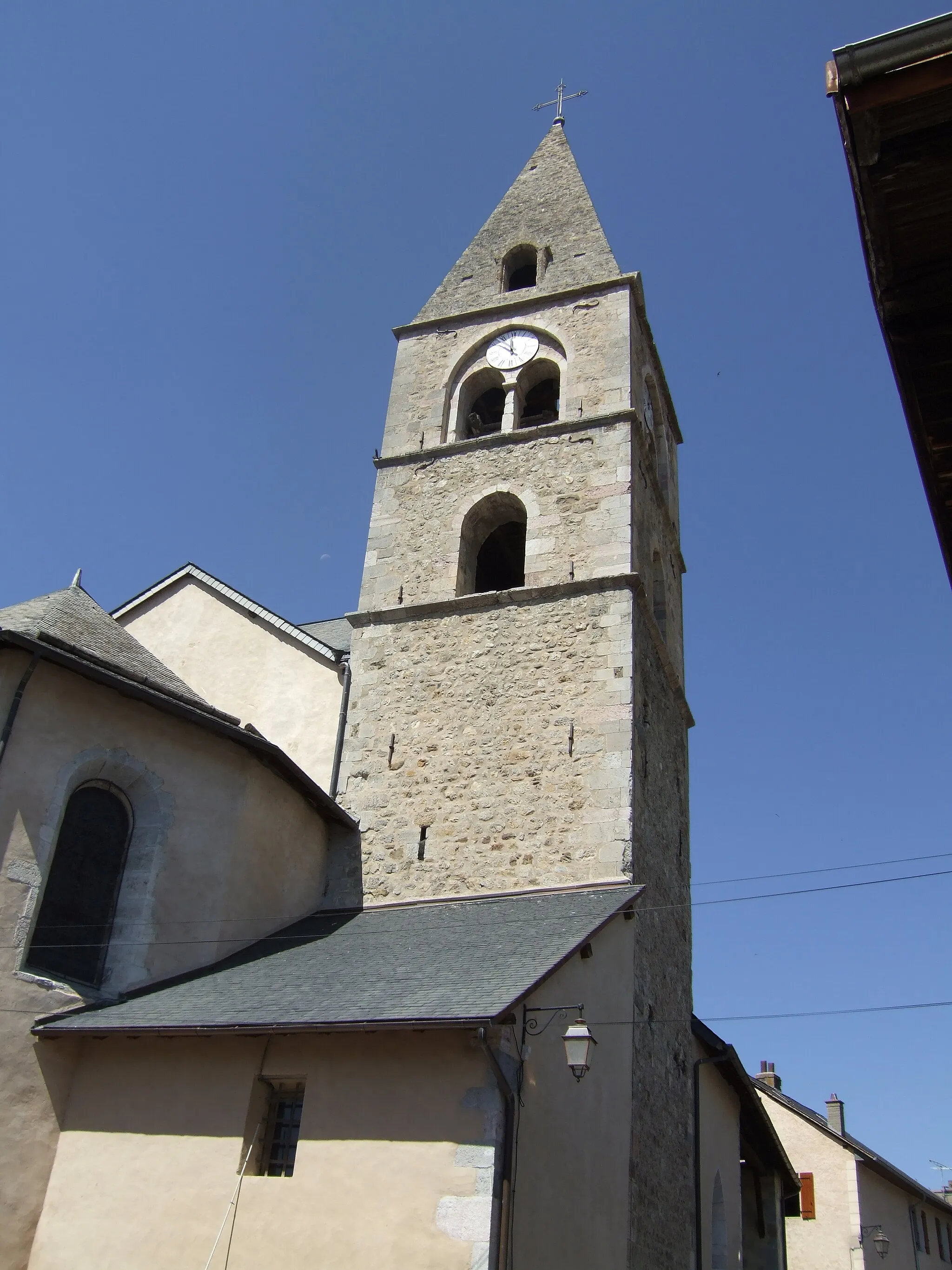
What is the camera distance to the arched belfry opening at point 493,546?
15.6 metres

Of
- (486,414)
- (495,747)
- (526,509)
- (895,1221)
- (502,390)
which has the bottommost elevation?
(895,1221)

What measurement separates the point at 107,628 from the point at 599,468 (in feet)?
22.1

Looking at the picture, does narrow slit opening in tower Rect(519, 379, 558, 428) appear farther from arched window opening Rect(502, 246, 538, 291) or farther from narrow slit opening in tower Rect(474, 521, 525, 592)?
narrow slit opening in tower Rect(474, 521, 525, 592)

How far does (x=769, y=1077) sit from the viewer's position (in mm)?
27250

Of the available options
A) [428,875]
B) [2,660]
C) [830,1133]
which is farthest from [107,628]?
[830,1133]

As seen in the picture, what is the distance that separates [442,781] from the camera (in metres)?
13.4

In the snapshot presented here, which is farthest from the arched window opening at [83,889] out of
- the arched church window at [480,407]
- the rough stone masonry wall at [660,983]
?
the arched church window at [480,407]

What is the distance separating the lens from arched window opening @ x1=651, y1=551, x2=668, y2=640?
55.0 ft

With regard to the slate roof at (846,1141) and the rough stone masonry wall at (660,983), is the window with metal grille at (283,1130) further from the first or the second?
the slate roof at (846,1141)

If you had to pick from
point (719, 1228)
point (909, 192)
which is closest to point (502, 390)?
point (719, 1228)

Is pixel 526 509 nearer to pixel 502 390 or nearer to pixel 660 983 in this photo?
pixel 502 390

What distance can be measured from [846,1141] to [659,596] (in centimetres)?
1312

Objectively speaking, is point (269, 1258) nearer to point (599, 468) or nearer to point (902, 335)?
point (902, 335)

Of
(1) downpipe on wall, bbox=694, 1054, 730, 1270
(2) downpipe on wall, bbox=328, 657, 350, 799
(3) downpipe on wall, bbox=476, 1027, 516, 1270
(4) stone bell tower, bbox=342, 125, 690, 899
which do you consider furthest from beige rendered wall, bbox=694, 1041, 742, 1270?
(3) downpipe on wall, bbox=476, 1027, 516, 1270
